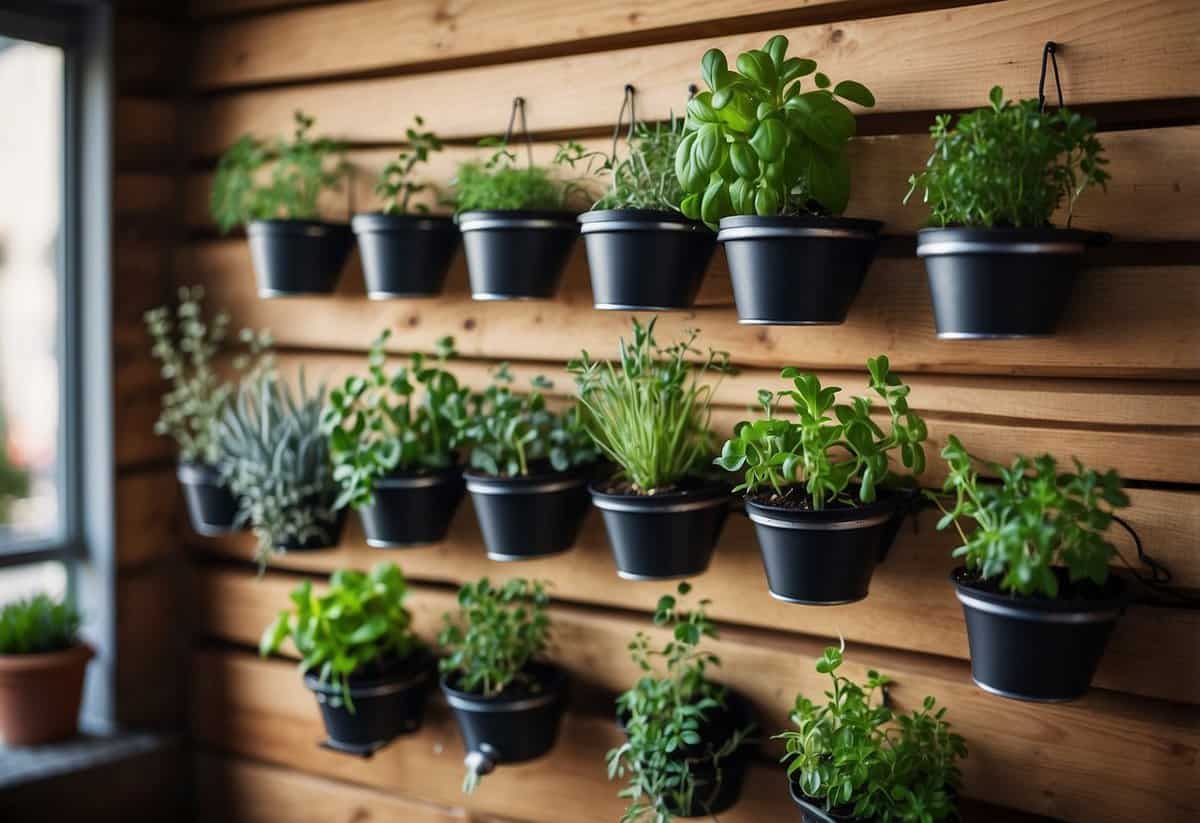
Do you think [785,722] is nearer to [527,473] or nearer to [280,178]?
[527,473]

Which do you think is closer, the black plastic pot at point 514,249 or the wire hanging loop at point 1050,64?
the wire hanging loop at point 1050,64

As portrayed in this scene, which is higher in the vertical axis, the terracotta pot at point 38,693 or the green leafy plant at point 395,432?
the green leafy plant at point 395,432

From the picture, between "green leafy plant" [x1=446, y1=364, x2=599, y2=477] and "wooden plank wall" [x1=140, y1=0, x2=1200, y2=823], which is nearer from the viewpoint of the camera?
"wooden plank wall" [x1=140, y1=0, x2=1200, y2=823]

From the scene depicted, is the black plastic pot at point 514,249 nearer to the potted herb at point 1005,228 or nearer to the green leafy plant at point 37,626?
the potted herb at point 1005,228

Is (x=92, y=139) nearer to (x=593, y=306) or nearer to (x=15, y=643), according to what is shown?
(x=15, y=643)

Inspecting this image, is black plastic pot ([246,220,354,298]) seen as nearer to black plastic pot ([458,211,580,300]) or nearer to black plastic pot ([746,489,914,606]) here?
black plastic pot ([458,211,580,300])

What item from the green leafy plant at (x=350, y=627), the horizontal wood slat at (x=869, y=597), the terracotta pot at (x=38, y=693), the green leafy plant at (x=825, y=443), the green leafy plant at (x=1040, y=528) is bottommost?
the terracotta pot at (x=38, y=693)

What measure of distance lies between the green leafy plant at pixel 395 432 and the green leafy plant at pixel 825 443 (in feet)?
2.27

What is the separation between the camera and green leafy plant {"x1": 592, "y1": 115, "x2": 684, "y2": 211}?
1.94m

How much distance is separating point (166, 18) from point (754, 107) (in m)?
1.71

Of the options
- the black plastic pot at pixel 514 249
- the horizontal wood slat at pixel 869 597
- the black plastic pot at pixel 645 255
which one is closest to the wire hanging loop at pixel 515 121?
the black plastic pot at pixel 514 249

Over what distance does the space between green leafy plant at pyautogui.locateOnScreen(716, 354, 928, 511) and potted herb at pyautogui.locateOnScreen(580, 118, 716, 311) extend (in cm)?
26

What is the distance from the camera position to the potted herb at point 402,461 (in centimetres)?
221

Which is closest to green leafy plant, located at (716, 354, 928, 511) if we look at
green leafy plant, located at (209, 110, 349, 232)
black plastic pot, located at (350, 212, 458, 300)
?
black plastic pot, located at (350, 212, 458, 300)
